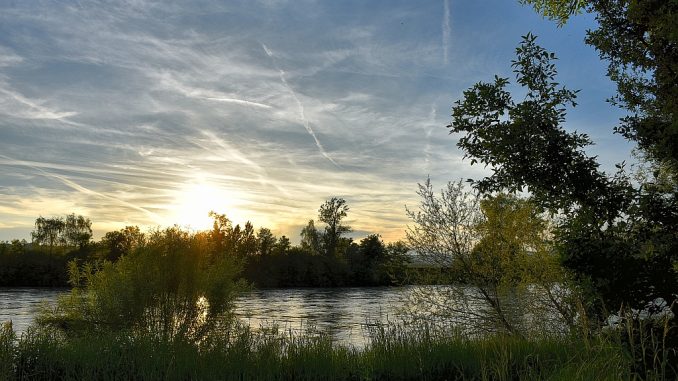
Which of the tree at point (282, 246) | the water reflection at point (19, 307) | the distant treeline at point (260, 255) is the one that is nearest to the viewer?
the water reflection at point (19, 307)

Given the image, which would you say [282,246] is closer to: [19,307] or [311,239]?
[311,239]

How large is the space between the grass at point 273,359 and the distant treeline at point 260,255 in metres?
34.6

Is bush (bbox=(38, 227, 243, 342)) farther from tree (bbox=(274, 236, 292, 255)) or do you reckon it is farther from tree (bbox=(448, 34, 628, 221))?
tree (bbox=(274, 236, 292, 255))

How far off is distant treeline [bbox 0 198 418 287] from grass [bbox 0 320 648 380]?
34639mm

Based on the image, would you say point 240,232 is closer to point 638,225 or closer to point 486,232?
point 486,232

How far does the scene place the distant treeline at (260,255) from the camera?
6606 centimetres

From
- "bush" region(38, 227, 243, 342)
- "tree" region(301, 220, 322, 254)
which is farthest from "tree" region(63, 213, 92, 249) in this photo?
"bush" region(38, 227, 243, 342)

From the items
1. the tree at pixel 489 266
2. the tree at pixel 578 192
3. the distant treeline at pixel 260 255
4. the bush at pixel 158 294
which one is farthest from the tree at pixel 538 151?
the distant treeline at pixel 260 255

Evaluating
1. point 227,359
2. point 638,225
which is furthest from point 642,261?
point 227,359

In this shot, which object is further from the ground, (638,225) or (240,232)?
(240,232)

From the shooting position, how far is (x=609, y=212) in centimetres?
970

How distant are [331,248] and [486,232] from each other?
261 feet

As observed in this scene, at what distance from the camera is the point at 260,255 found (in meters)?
81.4

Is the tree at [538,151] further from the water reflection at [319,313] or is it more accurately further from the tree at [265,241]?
the tree at [265,241]
